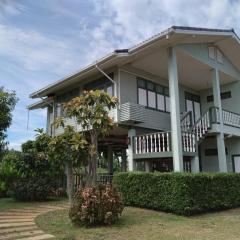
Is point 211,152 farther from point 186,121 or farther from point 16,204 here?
point 16,204

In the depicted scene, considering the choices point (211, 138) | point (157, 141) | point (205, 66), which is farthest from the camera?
point (211, 138)

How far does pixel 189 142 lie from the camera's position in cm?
1500

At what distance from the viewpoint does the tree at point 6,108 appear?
15859 millimetres

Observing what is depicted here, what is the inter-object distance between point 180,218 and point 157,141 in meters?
4.50

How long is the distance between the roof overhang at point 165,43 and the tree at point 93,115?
13.7 feet

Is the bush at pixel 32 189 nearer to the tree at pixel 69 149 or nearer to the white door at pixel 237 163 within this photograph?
the tree at pixel 69 149

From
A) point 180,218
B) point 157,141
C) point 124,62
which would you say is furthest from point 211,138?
point 180,218

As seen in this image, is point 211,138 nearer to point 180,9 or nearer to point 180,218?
point 180,218

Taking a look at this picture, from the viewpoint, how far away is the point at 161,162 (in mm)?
18453

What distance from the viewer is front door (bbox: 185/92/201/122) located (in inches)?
811

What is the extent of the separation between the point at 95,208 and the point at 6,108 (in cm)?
844

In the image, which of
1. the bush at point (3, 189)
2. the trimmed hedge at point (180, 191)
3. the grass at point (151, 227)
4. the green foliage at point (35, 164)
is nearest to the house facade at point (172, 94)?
the trimmed hedge at point (180, 191)

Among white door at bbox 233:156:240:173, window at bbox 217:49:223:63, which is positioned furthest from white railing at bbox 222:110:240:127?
window at bbox 217:49:223:63

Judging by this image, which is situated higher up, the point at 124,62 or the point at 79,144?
the point at 124,62
